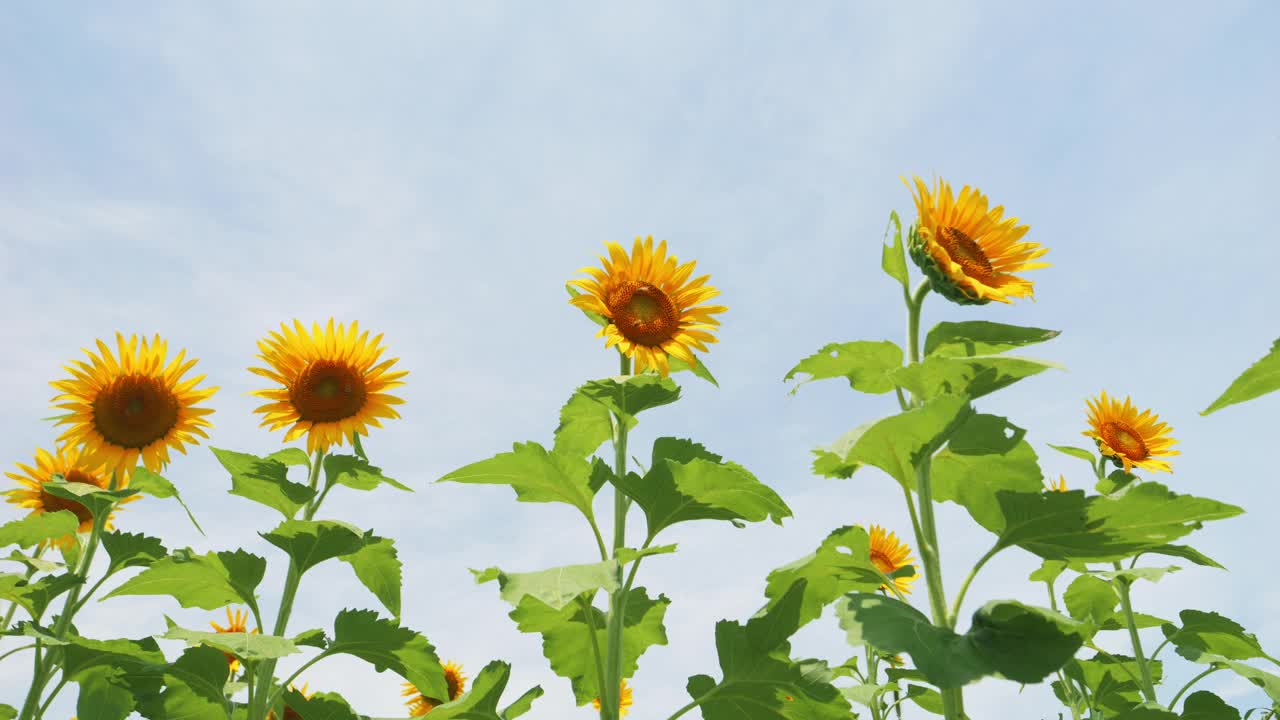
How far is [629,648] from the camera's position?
3.26 metres

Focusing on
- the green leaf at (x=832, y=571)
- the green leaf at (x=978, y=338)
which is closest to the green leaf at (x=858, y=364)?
Answer: the green leaf at (x=978, y=338)

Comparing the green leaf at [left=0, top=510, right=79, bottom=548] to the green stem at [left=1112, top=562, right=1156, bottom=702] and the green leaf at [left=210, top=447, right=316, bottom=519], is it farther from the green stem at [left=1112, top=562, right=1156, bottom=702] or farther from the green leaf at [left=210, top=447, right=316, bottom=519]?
the green stem at [left=1112, top=562, right=1156, bottom=702]

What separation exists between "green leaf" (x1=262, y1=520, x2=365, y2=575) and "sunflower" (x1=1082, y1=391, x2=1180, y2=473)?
4.15 meters

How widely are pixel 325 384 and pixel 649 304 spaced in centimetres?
158

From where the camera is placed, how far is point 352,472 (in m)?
3.57

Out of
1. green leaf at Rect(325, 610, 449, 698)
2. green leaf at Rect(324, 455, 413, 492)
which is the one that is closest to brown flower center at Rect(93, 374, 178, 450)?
green leaf at Rect(324, 455, 413, 492)

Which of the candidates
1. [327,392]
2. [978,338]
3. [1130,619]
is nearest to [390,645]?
[327,392]

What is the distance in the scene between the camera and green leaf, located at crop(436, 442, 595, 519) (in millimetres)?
2738

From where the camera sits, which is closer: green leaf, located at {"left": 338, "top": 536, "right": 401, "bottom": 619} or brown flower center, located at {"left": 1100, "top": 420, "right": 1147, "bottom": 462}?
green leaf, located at {"left": 338, "top": 536, "right": 401, "bottom": 619}

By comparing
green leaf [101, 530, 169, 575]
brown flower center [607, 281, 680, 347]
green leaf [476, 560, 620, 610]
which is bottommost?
green leaf [476, 560, 620, 610]

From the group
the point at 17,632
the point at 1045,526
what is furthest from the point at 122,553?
the point at 1045,526

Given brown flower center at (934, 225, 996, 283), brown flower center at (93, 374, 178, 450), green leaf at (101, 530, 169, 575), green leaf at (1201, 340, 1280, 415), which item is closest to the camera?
green leaf at (1201, 340, 1280, 415)

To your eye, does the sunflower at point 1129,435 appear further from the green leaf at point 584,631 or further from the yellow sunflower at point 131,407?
the yellow sunflower at point 131,407

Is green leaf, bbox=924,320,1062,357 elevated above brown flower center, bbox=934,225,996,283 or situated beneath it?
situated beneath
